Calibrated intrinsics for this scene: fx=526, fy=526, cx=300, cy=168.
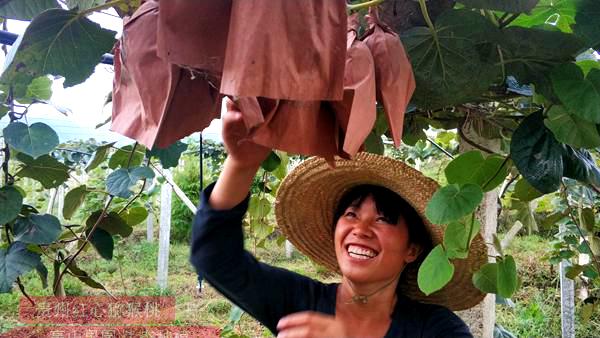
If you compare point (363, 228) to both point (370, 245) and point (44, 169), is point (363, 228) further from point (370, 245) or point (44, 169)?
point (44, 169)

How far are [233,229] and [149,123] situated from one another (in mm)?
407

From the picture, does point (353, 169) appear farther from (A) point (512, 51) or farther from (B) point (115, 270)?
(B) point (115, 270)

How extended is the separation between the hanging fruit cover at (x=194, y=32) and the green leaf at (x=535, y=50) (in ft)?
1.06

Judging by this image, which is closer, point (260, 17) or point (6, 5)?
point (260, 17)

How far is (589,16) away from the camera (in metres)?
0.48

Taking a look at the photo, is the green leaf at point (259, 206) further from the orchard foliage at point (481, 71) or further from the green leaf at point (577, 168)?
the green leaf at point (577, 168)

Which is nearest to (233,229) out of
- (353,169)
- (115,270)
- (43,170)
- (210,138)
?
(353,169)

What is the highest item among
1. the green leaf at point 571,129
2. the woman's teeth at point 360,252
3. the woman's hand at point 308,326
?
the green leaf at point 571,129

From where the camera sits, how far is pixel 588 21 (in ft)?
1.58

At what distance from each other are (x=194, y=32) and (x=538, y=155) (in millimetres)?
477

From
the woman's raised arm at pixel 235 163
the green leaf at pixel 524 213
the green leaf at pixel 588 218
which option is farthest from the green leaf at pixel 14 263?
the green leaf at pixel 588 218

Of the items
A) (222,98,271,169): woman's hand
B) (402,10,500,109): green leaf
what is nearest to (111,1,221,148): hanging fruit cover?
(222,98,271,169): woman's hand

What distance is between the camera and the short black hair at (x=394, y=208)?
0.87 m

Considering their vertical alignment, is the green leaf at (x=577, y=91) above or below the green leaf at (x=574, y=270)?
below
